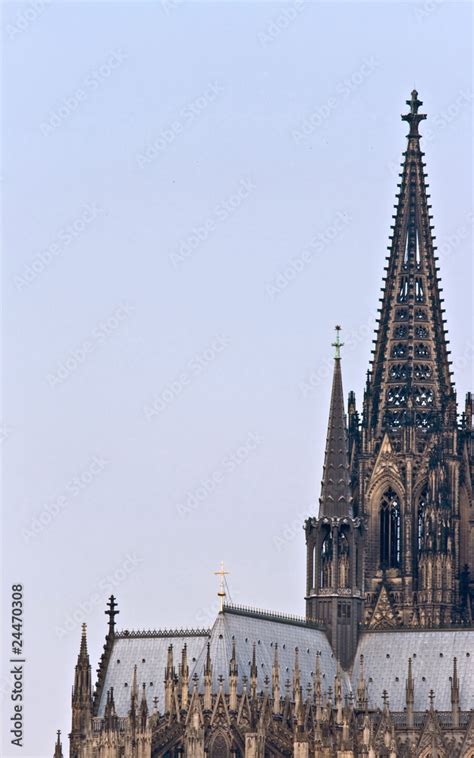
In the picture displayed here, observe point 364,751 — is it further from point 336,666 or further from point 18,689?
point 18,689

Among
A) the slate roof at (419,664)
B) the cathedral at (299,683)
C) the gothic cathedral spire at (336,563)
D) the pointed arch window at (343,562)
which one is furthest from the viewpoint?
the pointed arch window at (343,562)

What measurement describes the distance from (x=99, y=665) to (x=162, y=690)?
481 centimetres

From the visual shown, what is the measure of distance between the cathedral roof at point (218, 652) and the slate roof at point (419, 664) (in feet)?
8.24

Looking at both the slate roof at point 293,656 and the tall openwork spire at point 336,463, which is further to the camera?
the tall openwork spire at point 336,463

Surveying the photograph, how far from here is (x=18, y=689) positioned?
5861 inches

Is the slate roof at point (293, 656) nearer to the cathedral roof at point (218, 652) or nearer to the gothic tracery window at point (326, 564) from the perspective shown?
the cathedral roof at point (218, 652)

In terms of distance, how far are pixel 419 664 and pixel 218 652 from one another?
575 inches

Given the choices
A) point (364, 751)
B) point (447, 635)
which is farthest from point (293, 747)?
point (447, 635)

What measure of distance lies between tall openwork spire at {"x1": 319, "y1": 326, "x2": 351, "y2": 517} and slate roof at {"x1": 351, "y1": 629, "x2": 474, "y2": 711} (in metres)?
9.00

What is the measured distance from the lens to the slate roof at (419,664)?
180500mm

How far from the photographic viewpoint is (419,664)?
18300 centimetres

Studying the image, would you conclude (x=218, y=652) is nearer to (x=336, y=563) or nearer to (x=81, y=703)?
(x=81, y=703)

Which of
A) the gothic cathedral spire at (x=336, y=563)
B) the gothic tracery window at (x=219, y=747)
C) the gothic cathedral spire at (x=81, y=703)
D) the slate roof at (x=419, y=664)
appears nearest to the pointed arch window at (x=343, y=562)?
the gothic cathedral spire at (x=336, y=563)

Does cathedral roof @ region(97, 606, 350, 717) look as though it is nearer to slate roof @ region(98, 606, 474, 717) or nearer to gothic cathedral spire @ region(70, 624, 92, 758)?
slate roof @ region(98, 606, 474, 717)
